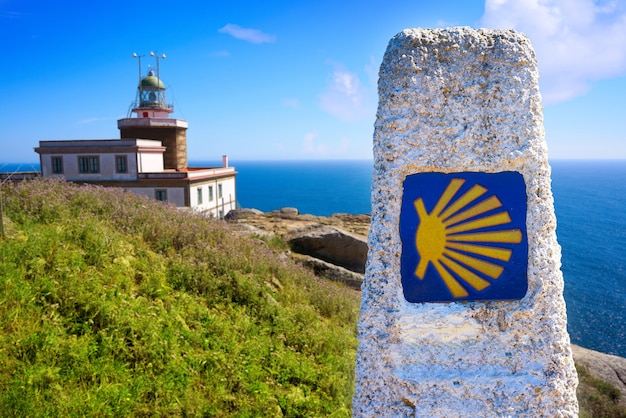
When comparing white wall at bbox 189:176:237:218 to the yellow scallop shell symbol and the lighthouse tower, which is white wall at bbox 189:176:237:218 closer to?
the lighthouse tower

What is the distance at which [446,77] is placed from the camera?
3211 millimetres

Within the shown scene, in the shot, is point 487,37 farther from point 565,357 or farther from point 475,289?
point 565,357

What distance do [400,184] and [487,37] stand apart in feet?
4.09

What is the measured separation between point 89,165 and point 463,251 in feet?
99.3

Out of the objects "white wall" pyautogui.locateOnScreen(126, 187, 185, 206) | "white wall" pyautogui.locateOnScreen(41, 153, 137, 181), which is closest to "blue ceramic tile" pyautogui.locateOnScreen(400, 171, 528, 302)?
"white wall" pyautogui.locateOnScreen(126, 187, 185, 206)

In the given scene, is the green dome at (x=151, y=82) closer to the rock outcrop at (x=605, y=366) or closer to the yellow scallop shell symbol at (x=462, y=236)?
the rock outcrop at (x=605, y=366)

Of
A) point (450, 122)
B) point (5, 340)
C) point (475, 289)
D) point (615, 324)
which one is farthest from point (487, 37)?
point (615, 324)

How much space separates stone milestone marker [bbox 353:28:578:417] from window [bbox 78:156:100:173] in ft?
97.0

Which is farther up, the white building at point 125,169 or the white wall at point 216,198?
the white building at point 125,169

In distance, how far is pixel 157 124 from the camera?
33.1 meters

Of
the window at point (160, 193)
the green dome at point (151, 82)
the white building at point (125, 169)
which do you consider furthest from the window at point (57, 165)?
the green dome at point (151, 82)

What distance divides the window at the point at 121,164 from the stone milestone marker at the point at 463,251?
92.8ft

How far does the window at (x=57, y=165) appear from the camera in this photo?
28809mm

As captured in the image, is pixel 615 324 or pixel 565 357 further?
pixel 615 324
